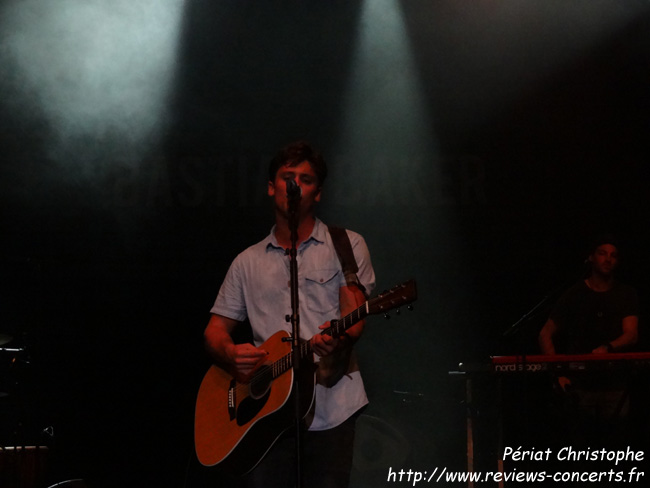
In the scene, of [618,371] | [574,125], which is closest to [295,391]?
[618,371]

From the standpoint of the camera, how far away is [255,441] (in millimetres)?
3006

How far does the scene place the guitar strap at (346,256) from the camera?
10.2 feet

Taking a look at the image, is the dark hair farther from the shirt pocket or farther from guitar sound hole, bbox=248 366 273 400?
guitar sound hole, bbox=248 366 273 400

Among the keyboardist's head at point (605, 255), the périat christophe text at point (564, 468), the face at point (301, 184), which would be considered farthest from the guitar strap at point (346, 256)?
the keyboardist's head at point (605, 255)

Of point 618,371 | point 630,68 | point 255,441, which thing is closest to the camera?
point 255,441

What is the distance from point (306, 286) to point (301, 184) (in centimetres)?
46

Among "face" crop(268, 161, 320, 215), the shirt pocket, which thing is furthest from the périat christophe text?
Result: "face" crop(268, 161, 320, 215)

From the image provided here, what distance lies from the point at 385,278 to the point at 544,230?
5.32 ft

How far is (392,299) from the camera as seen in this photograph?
2.84 m

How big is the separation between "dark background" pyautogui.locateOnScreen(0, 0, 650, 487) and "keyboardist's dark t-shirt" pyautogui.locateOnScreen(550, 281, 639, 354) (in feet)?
3.39

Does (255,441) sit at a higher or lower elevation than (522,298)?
lower

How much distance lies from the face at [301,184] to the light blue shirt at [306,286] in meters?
0.14

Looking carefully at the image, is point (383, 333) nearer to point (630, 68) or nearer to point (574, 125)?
point (574, 125)

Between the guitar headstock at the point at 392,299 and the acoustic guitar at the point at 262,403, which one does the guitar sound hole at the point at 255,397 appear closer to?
the acoustic guitar at the point at 262,403
